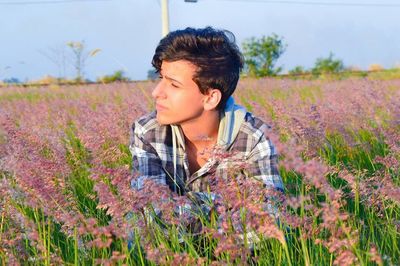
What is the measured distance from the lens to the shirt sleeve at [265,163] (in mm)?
2453

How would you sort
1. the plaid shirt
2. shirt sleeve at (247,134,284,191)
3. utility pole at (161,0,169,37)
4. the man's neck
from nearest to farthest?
1. shirt sleeve at (247,134,284,191)
2. the plaid shirt
3. the man's neck
4. utility pole at (161,0,169,37)

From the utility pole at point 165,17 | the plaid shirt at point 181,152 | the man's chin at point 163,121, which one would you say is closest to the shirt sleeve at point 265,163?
the plaid shirt at point 181,152

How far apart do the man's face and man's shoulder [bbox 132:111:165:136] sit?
5.3 inches

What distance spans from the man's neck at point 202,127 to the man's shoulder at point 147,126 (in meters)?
0.13

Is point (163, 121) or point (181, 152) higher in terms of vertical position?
point (163, 121)

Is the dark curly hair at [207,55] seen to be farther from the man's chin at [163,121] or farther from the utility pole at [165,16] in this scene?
the utility pole at [165,16]

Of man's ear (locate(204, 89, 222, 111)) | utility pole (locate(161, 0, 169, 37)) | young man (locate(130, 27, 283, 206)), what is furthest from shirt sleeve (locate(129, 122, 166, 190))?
utility pole (locate(161, 0, 169, 37))

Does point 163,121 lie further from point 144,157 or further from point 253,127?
point 253,127

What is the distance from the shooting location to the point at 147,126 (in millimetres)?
2721

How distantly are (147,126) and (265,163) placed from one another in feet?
2.06

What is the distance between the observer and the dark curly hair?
104 inches

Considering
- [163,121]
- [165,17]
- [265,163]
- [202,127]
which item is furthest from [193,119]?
[165,17]

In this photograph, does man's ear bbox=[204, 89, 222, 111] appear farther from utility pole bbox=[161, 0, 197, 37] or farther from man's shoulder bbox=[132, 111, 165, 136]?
utility pole bbox=[161, 0, 197, 37]

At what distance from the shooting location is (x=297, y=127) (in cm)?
245
